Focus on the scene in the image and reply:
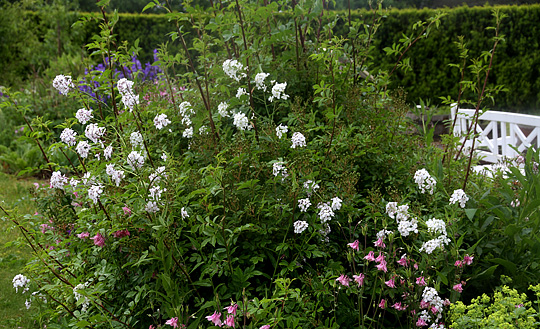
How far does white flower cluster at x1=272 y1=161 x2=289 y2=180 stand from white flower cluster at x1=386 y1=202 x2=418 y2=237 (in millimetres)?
441

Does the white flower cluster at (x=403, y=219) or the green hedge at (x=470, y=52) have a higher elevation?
the white flower cluster at (x=403, y=219)

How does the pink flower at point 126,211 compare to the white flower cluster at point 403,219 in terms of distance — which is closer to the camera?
the white flower cluster at point 403,219

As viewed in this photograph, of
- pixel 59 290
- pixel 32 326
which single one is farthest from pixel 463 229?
pixel 32 326

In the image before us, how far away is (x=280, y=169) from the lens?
6.07 ft

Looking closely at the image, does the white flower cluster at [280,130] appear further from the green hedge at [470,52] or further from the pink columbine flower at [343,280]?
the green hedge at [470,52]

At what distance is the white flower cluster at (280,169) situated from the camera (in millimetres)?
1822

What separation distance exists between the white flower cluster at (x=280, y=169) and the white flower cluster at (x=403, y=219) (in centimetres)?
44

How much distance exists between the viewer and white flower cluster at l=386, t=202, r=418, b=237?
1.69m

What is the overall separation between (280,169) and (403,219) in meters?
0.52

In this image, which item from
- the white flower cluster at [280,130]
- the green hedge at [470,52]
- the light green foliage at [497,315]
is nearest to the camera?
the light green foliage at [497,315]

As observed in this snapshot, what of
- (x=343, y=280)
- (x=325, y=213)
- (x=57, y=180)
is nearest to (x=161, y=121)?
(x=57, y=180)

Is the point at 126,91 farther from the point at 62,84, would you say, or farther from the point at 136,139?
the point at 62,84

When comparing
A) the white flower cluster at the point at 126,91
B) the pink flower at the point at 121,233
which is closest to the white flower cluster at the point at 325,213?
the pink flower at the point at 121,233

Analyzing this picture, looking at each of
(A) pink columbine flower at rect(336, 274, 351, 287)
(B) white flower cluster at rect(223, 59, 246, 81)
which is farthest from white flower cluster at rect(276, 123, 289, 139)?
(A) pink columbine flower at rect(336, 274, 351, 287)
